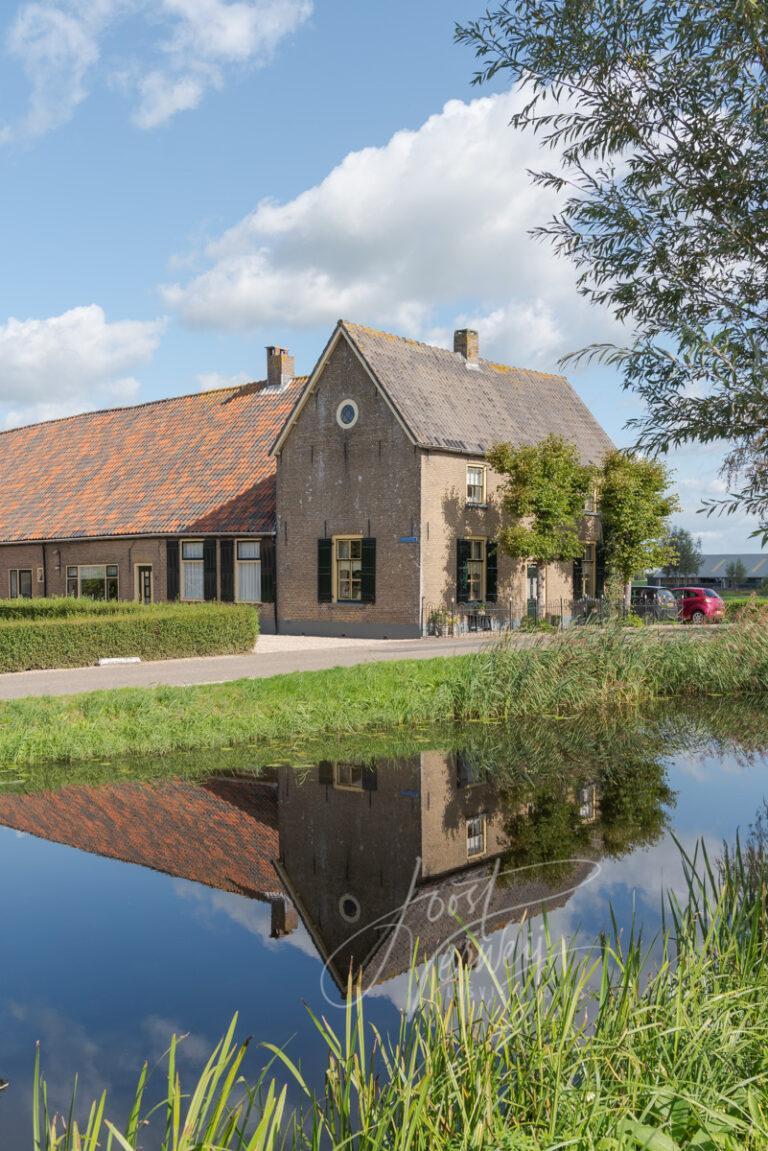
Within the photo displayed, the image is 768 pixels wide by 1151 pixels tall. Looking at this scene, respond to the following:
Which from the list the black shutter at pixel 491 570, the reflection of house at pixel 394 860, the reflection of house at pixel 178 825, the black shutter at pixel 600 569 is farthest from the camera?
the black shutter at pixel 600 569

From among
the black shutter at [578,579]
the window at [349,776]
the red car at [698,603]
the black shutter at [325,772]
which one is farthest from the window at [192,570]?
the window at [349,776]

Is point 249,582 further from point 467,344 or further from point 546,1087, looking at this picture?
point 546,1087

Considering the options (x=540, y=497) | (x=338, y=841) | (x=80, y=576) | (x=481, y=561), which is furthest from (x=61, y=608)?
(x=338, y=841)

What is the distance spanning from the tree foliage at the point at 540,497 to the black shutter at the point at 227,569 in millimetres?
7161

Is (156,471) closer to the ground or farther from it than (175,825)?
farther from it

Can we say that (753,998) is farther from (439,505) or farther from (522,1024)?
(439,505)

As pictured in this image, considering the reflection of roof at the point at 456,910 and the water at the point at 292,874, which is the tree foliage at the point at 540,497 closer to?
the water at the point at 292,874

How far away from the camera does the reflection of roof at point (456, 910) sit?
593cm

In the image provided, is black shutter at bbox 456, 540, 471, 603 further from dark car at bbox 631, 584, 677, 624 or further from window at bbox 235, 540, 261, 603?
dark car at bbox 631, 584, 677, 624

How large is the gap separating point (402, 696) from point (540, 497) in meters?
13.1

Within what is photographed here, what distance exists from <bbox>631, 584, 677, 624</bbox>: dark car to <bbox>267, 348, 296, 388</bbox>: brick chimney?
12822 mm

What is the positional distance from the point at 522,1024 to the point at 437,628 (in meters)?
21.1

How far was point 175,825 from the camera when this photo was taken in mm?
8742

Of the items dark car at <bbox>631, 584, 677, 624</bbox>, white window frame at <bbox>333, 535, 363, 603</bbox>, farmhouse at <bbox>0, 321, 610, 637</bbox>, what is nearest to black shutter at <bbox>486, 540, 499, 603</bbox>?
farmhouse at <bbox>0, 321, 610, 637</bbox>
